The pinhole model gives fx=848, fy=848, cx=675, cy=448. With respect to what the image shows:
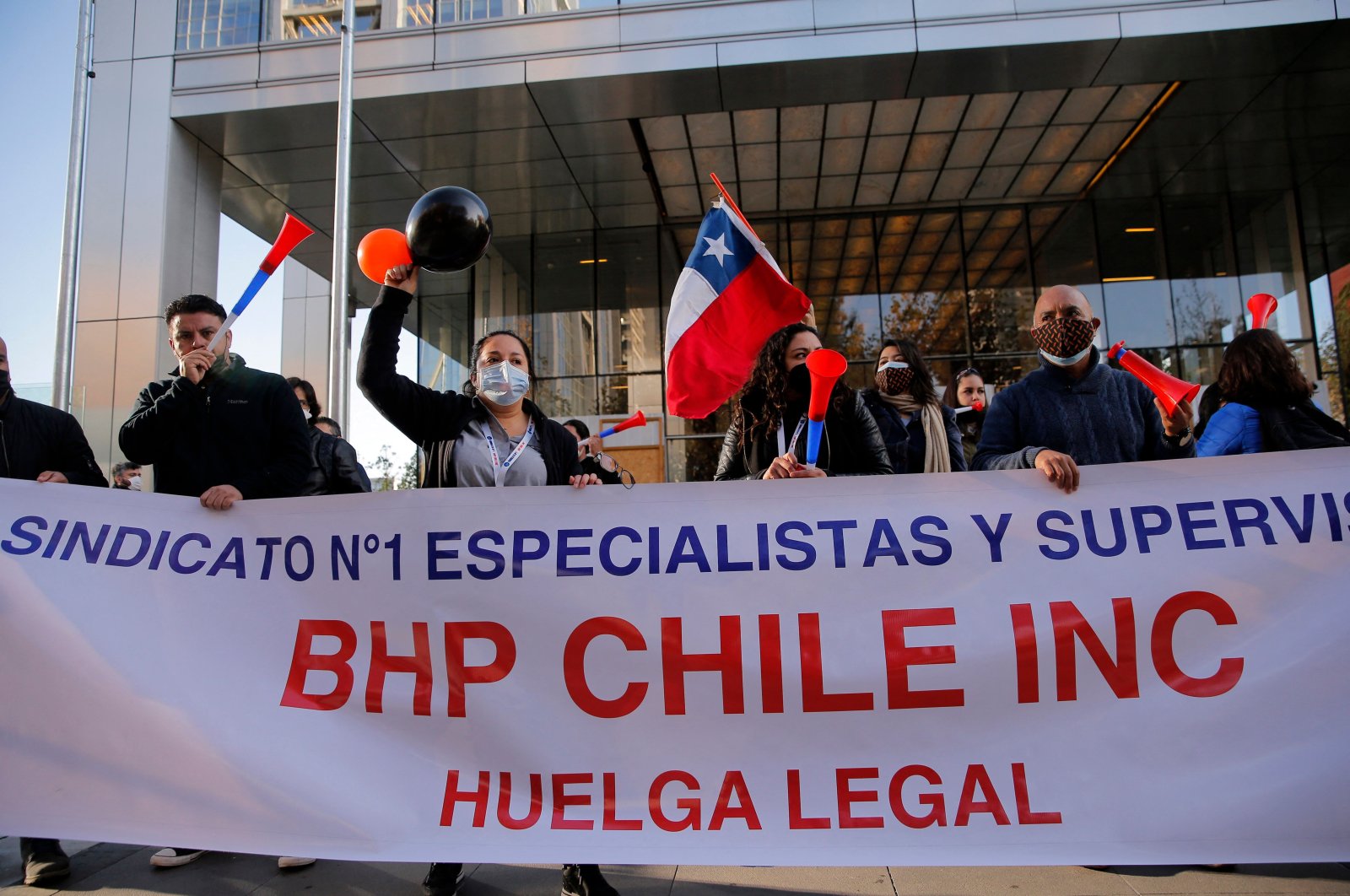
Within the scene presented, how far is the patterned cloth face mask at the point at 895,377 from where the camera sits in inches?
164

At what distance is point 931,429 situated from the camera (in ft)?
13.5

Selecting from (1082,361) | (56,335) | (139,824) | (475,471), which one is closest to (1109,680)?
(1082,361)

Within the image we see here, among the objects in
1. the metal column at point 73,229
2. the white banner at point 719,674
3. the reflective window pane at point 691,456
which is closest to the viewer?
the white banner at point 719,674

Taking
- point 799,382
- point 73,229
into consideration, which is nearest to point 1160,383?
point 799,382

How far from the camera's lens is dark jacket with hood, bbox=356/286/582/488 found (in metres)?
2.79

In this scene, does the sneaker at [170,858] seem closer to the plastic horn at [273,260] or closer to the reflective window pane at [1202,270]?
the plastic horn at [273,260]

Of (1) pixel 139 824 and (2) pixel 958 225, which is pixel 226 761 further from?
(2) pixel 958 225

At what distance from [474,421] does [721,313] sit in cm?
166

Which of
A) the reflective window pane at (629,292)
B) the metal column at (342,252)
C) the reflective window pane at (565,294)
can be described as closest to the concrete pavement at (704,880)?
the metal column at (342,252)

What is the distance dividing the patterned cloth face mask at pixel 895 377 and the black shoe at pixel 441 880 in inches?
111

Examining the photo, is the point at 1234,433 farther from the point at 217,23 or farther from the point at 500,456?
the point at 217,23

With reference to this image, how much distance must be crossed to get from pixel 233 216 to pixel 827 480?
1427cm

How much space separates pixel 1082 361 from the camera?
3.09 metres

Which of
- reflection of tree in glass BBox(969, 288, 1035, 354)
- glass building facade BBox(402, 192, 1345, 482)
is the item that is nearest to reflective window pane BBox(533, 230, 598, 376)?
glass building facade BBox(402, 192, 1345, 482)
